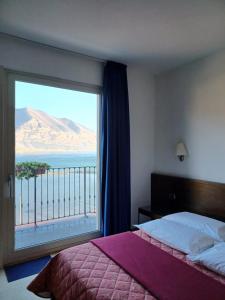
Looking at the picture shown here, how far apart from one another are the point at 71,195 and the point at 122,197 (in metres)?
1.53

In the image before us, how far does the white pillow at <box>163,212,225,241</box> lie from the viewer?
6.82 ft

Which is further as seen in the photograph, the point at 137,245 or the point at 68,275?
the point at 137,245

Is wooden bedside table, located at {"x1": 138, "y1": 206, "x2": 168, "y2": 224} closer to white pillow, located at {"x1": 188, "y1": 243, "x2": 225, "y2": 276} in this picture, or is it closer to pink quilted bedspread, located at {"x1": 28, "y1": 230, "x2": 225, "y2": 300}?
pink quilted bedspread, located at {"x1": 28, "y1": 230, "x2": 225, "y2": 300}

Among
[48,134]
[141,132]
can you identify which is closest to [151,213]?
[141,132]

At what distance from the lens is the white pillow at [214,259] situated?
59.6 inches

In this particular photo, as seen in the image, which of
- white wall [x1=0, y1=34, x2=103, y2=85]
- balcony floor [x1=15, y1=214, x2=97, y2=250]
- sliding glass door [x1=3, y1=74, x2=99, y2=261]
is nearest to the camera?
white wall [x1=0, y1=34, x2=103, y2=85]

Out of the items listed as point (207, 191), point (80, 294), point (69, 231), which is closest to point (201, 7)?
point (207, 191)

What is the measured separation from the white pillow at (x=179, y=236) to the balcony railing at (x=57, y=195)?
5.77ft

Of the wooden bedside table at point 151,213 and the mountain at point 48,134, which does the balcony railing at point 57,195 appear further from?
the wooden bedside table at point 151,213

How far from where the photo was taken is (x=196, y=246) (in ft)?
6.02

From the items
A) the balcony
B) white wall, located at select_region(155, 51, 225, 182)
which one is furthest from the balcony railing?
white wall, located at select_region(155, 51, 225, 182)

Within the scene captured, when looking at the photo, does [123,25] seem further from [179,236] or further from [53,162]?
[53,162]

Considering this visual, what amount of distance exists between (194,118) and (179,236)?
1.71 m

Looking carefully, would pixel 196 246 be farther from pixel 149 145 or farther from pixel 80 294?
pixel 149 145
